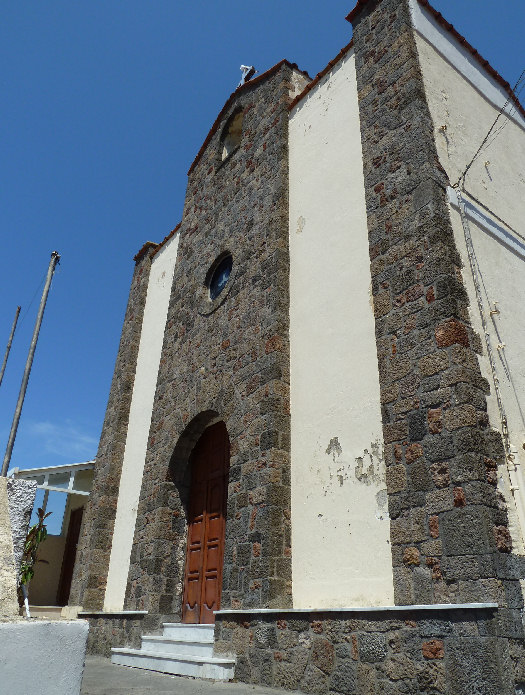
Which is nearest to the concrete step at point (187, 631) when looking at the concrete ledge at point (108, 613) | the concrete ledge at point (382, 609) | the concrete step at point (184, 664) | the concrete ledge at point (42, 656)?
the concrete step at point (184, 664)

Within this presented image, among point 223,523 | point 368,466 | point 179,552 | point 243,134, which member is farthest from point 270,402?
point 243,134

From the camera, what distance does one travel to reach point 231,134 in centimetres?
945

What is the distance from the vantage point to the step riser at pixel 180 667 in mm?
4797

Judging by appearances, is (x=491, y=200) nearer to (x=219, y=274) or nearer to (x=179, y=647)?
(x=219, y=274)

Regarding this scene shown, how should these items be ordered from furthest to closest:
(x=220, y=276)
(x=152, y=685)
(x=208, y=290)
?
(x=208, y=290)
(x=220, y=276)
(x=152, y=685)

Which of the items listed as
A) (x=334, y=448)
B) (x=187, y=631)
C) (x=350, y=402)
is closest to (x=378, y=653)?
(x=334, y=448)

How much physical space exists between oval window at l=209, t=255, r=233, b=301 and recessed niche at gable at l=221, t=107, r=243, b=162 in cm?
227

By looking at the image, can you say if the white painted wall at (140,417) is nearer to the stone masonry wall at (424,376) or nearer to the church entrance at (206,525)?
the church entrance at (206,525)

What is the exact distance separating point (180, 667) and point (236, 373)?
312 centimetres

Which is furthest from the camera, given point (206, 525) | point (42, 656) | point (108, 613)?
point (108, 613)

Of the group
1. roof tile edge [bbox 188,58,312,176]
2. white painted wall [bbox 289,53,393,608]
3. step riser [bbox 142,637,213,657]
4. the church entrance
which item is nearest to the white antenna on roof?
roof tile edge [bbox 188,58,312,176]

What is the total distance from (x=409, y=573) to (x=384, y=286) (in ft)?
7.86

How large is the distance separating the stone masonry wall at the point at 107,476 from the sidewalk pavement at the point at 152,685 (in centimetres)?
314

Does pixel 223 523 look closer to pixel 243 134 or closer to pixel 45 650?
pixel 45 650
